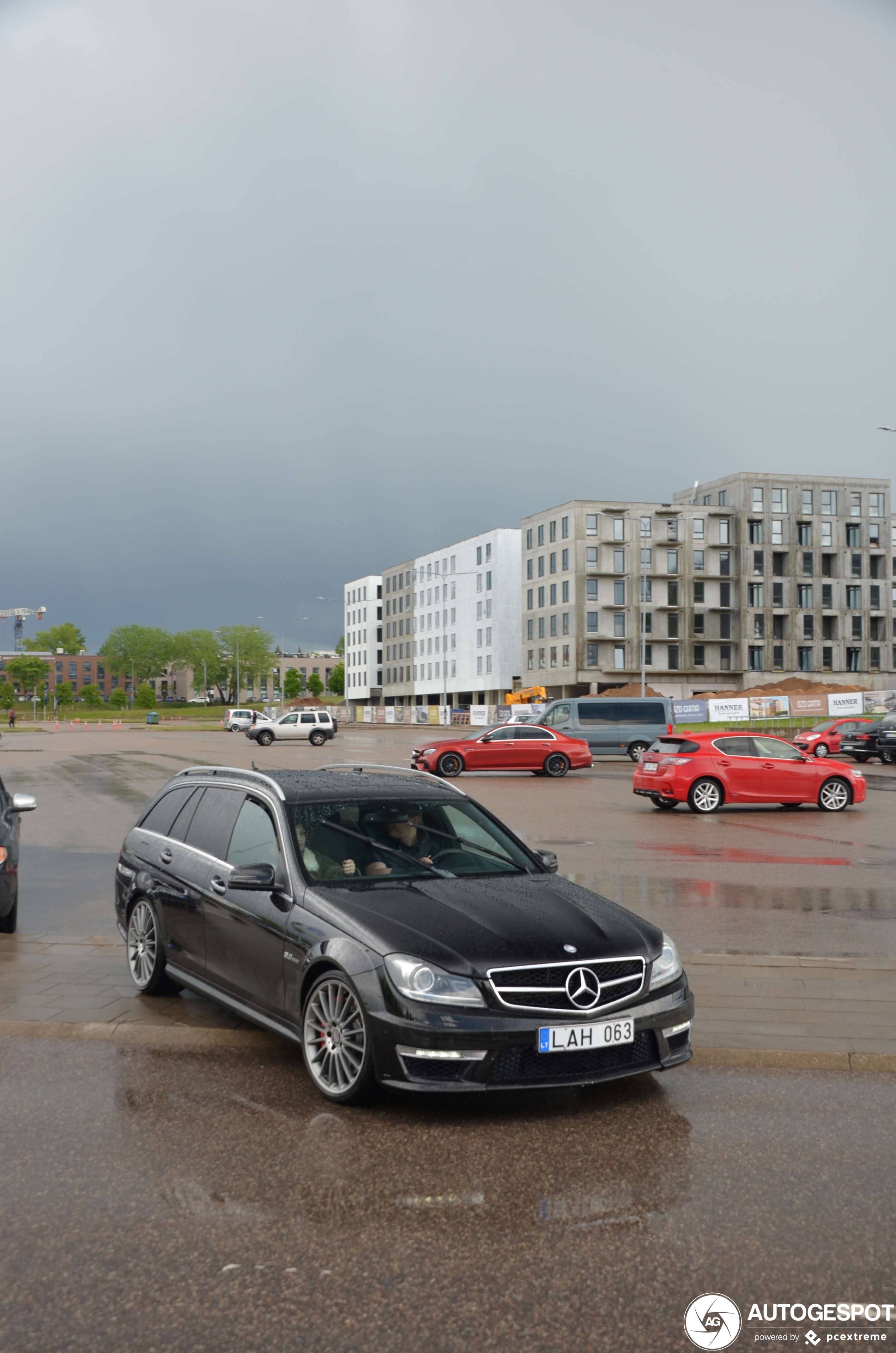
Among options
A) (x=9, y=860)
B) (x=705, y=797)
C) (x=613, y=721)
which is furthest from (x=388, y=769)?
(x=613, y=721)

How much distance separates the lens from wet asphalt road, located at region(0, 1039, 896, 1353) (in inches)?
125

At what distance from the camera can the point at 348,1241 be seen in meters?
3.63

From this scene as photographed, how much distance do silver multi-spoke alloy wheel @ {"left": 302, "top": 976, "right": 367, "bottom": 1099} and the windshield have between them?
2.08 feet

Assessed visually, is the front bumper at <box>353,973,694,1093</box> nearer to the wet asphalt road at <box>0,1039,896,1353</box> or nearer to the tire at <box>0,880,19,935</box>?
the wet asphalt road at <box>0,1039,896,1353</box>

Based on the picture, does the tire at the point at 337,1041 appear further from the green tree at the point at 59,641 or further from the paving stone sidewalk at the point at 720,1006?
the green tree at the point at 59,641

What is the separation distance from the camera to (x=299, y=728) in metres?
57.7

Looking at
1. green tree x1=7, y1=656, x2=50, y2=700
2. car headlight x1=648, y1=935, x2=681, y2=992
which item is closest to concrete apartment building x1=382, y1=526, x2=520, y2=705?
green tree x1=7, y1=656, x2=50, y2=700

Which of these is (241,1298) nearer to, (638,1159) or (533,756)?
(638,1159)

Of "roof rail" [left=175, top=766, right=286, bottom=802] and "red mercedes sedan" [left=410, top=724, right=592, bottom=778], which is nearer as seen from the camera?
"roof rail" [left=175, top=766, right=286, bottom=802]

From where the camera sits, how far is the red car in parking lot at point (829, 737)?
38438 millimetres

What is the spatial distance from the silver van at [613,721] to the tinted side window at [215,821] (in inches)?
1241

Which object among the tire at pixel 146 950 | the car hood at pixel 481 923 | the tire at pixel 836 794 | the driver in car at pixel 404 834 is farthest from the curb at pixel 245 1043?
the tire at pixel 836 794

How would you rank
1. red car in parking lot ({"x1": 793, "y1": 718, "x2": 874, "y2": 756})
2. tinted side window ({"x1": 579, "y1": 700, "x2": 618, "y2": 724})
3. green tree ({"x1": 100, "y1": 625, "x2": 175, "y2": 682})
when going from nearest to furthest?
tinted side window ({"x1": 579, "y1": 700, "x2": 618, "y2": 724}) < red car in parking lot ({"x1": 793, "y1": 718, "x2": 874, "y2": 756}) < green tree ({"x1": 100, "y1": 625, "x2": 175, "y2": 682})

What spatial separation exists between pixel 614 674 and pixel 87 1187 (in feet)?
284
